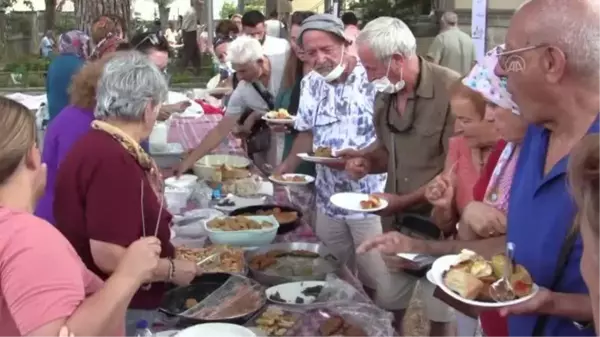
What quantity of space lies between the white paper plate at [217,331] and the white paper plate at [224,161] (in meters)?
1.97

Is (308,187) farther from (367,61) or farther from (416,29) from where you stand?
(416,29)

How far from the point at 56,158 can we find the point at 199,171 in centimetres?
122

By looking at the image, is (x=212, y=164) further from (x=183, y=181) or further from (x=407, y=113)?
(x=407, y=113)

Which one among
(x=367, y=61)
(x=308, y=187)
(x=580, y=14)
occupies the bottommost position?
(x=308, y=187)

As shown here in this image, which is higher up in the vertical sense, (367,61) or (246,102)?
(367,61)

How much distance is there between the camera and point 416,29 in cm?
934

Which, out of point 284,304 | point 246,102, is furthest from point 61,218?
point 246,102

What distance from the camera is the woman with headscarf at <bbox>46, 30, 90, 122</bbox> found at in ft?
13.3

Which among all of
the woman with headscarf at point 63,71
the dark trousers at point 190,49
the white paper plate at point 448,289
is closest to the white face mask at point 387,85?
the white paper plate at point 448,289

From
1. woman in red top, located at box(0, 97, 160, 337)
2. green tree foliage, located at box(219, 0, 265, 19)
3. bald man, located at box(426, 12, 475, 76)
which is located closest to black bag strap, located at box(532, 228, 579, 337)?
woman in red top, located at box(0, 97, 160, 337)

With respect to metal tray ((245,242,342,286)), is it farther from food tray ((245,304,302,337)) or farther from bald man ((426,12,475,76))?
bald man ((426,12,475,76))

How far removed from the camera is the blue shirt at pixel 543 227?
133cm

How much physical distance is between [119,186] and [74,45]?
2.84 metres

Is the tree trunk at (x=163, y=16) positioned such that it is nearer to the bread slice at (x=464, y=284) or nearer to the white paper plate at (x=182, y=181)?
the white paper plate at (x=182, y=181)
